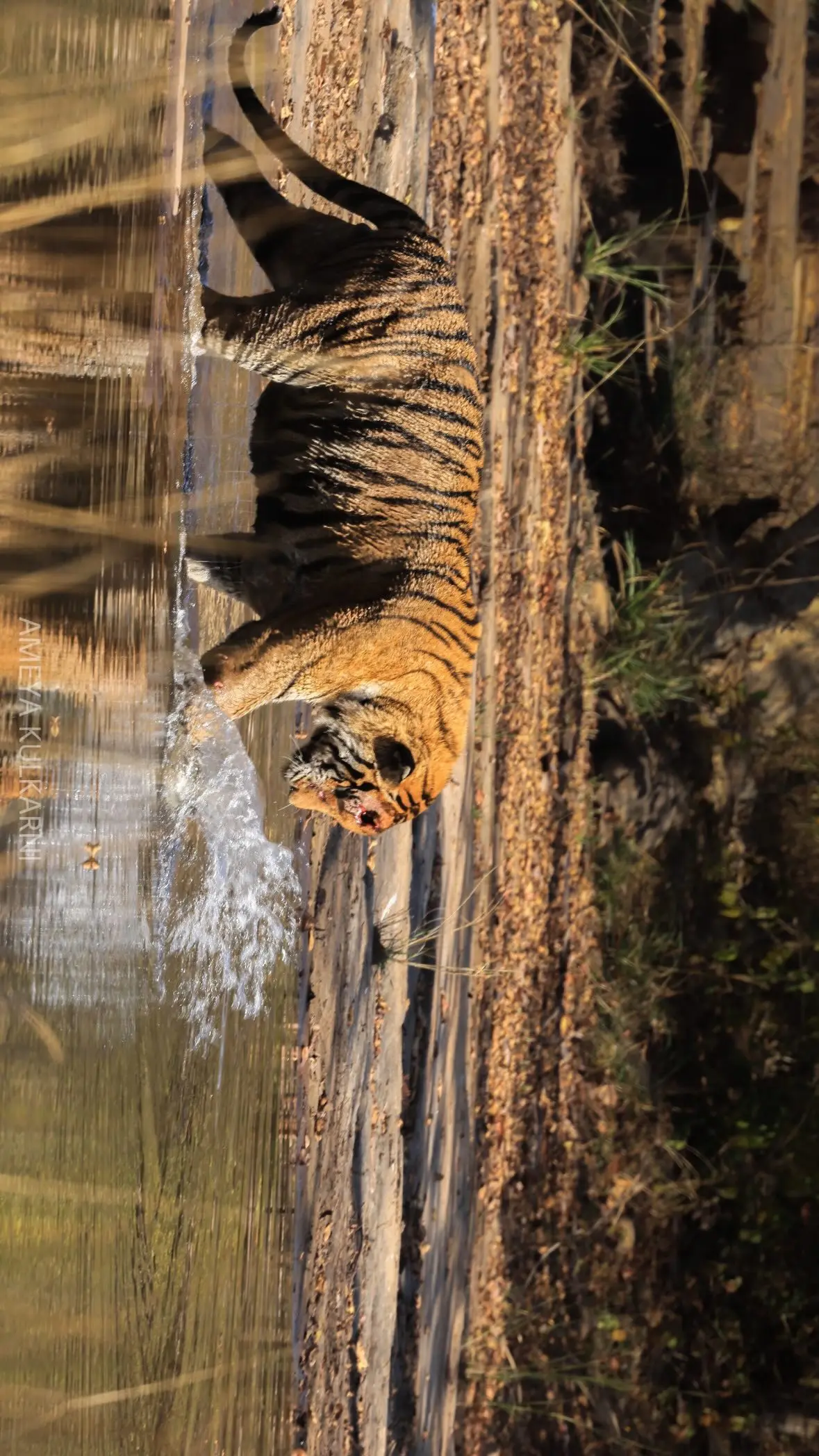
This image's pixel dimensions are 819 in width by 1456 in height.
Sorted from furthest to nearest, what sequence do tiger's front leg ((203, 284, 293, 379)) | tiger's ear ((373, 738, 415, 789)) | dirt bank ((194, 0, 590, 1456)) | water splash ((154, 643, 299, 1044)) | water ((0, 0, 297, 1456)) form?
1. dirt bank ((194, 0, 590, 1456))
2. tiger's ear ((373, 738, 415, 789))
3. tiger's front leg ((203, 284, 293, 379))
4. water splash ((154, 643, 299, 1044))
5. water ((0, 0, 297, 1456))

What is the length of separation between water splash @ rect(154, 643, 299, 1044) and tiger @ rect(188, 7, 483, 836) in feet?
0.52

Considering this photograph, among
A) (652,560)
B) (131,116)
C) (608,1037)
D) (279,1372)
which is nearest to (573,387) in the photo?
(652,560)

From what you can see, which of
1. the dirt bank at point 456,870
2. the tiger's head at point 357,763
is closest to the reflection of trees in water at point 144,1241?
the dirt bank at point 456,870

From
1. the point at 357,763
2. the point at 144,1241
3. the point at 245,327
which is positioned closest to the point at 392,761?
the point at 357,763

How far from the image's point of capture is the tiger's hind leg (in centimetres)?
363

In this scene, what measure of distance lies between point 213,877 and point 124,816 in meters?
0.69

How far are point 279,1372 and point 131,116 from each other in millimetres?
3934

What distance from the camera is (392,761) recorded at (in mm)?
3633

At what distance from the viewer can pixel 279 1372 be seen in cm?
397

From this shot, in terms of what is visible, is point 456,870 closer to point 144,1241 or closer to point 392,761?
point 392,761

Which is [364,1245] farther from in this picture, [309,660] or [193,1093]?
[309,660]

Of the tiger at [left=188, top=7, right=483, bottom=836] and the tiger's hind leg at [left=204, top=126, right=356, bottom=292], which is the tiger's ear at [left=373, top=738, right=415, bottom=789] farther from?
the tiger's hind leg at [left=204, top=126, right=356, bottom=292]

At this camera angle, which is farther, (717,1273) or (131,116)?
(717,1273)

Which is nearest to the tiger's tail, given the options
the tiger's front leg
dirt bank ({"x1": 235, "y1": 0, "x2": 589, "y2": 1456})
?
dirt bank ({"x1": 235, "y1": 0, "x2": 589, "y2": 1456})
